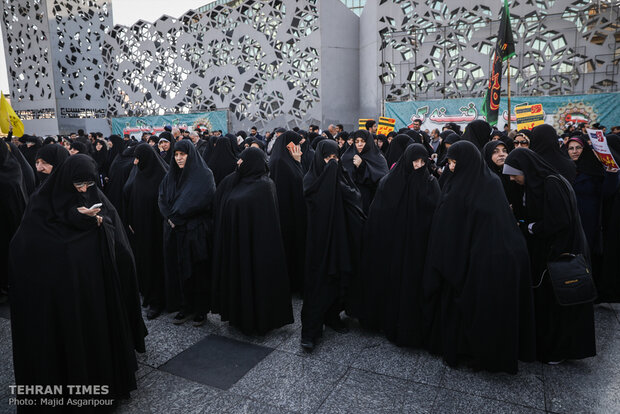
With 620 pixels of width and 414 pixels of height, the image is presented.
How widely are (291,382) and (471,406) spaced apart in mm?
1200

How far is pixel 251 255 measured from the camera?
3488 millimetres

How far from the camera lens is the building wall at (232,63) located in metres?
19.0

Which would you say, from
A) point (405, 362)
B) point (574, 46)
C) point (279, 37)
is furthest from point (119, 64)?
point (405, 362)

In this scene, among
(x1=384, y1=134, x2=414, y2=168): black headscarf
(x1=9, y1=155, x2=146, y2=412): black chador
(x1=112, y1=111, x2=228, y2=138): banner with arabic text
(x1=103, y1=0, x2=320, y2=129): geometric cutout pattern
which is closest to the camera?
(x1=9, y1=155, x2=146, y2=412): black chador

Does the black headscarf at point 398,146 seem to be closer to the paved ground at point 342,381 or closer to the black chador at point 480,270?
the black chador at point 480,270

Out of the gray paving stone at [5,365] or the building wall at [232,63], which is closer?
the gray paving stone at [5,365]

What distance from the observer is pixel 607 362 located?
117 inches

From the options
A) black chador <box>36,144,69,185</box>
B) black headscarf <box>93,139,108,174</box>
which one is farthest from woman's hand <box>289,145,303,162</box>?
black headscarf <box>93,139,108,174</box>

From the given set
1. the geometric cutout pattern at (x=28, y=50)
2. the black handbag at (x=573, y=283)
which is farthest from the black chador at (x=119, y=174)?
the geometric cutout pattern at (x=28, y=50)

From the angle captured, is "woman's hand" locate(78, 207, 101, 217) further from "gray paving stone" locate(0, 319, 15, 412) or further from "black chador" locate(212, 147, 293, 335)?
"gray paving stone" locate(0, 319, 15, 412)

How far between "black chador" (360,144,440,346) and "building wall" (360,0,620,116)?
535 inches

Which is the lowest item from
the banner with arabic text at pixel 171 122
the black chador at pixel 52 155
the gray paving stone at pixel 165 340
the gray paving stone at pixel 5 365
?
the gray paving stone at pixel 165 340

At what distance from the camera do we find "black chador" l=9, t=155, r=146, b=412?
224 centimetres

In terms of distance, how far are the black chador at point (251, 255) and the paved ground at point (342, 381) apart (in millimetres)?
238
